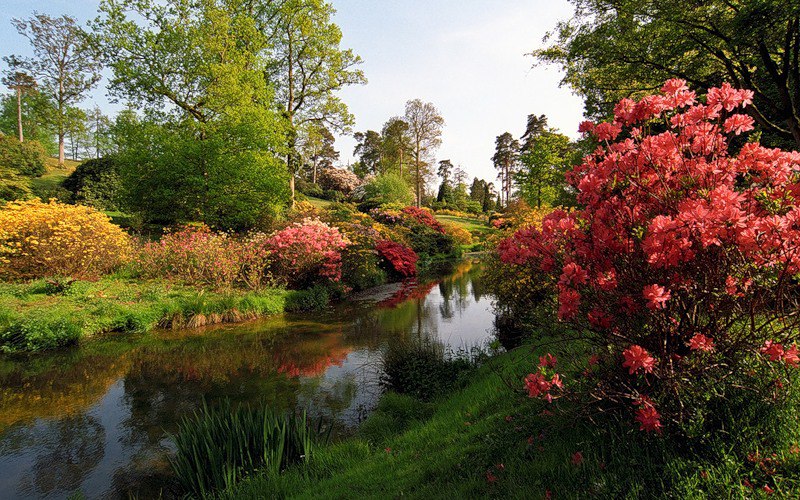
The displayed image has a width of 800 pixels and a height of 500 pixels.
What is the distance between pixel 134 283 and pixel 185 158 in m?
7.52

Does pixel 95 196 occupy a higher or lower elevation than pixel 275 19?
lower

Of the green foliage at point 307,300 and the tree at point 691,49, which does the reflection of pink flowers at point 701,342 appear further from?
the green foliage at point 307,300

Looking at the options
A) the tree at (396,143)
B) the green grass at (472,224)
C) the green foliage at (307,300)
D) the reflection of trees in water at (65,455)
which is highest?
the tree at (396,143)

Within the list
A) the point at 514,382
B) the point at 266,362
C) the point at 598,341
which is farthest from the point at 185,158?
the point at 598,341

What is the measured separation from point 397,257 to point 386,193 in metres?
19.0

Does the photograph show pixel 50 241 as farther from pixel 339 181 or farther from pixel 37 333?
pixel 339 181

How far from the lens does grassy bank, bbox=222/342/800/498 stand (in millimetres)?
2303

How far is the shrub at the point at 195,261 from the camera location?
12.8 metres

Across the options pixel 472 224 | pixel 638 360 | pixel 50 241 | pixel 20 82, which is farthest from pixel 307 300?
pixel 20 82

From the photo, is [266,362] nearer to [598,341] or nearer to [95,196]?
[598,341]

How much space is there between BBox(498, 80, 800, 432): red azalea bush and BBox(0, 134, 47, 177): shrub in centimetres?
3446

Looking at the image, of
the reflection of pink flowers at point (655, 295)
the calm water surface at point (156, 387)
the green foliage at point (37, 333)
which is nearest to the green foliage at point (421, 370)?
the calm water surface at point (156, 387)

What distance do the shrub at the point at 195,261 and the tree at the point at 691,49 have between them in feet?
41.9

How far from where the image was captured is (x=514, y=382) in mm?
4934
